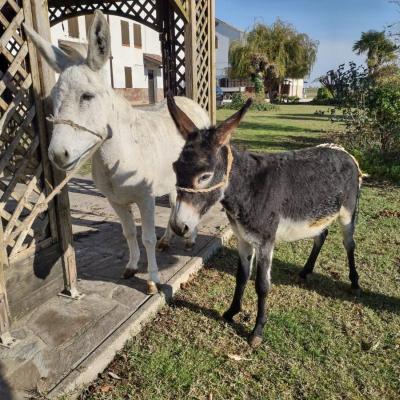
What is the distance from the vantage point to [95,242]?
511 centimetres

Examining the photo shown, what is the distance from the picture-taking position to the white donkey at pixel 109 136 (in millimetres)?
2727

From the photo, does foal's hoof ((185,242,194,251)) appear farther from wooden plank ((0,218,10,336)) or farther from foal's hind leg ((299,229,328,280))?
wooden plank ((0,218,10,336))

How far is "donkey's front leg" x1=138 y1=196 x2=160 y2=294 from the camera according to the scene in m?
3.70

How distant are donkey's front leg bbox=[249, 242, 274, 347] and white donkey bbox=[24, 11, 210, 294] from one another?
3.76 ft

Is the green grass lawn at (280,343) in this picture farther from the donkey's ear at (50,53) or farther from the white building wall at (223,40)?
the white building wall at (223,40)

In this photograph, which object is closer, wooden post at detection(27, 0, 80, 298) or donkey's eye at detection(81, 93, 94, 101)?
donkey's eye at detection(81, 93, 94, 101)

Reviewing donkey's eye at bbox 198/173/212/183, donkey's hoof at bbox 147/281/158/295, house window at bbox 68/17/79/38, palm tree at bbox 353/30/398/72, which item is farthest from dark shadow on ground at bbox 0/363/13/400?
house window at bbox 68/17/79/38

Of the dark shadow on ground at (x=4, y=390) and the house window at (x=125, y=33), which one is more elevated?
the house window at (x=125, y=33)

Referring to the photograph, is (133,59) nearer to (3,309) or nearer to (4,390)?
(3,309)

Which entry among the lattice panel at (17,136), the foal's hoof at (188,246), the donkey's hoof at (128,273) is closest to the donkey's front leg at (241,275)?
the donkey's hoof at (128,273)

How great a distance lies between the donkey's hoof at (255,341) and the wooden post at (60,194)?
1.79 m

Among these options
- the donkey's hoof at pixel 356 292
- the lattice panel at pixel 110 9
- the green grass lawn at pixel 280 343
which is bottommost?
the green grass lawn at pixel 280 343

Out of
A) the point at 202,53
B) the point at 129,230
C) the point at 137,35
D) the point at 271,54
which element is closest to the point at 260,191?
the point at 129,230

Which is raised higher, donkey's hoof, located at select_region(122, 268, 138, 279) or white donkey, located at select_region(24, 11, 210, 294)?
white donkey, located at select_region(24, 11, 210, 294)
